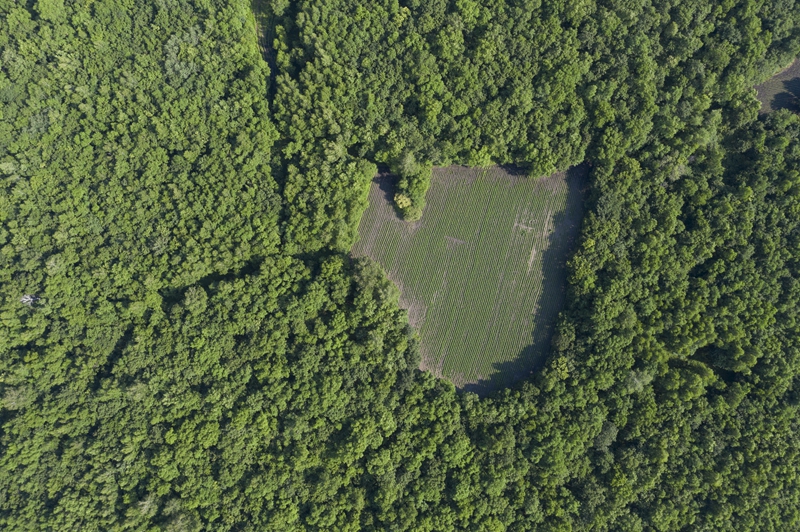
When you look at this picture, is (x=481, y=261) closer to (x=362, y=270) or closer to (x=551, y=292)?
(x=551, y=292)

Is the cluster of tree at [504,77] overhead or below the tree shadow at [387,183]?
overhead

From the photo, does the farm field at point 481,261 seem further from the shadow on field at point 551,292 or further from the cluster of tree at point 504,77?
the cluster of tree at point 504,77

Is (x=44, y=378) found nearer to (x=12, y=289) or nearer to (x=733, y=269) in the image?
(x=12, y=289)

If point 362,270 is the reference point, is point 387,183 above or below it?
above

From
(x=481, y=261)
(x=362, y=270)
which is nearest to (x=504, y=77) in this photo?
(x=481, y=261)

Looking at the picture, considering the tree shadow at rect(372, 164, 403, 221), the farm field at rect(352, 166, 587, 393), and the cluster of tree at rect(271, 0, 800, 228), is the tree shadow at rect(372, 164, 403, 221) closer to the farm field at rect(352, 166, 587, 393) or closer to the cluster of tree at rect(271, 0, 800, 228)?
the farm field at rect(352, 166, 587, 393)

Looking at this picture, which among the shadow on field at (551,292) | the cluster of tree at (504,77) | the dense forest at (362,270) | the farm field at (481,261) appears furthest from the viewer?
the farm field at (481,261)

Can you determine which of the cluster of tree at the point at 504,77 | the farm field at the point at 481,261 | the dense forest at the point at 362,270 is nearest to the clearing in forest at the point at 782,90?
the dense forest at the point at 362,270
